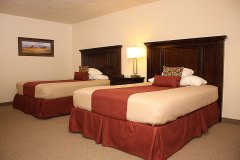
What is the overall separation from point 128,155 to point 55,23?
496 centimetres

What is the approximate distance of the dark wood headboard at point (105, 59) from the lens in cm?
502

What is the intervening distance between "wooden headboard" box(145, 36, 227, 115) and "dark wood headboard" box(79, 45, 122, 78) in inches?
39.7

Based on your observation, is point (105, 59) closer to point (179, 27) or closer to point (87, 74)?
point (87, 74)

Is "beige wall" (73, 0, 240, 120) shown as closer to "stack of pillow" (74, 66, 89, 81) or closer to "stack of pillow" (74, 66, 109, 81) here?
"stack of pillow" (74, 66, 109, 81)

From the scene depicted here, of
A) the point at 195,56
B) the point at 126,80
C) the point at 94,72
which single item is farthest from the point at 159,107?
the point at 94,72

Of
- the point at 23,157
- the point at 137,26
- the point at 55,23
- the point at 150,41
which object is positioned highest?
the point at 55,23

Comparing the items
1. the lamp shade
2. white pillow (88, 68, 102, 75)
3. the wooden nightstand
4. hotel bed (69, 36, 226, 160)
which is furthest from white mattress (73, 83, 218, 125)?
white pillow (88, 68, 102, 75)

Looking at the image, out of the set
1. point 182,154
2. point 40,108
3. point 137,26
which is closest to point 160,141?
point 182,154

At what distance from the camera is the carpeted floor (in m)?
2.20

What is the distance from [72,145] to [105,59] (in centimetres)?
312

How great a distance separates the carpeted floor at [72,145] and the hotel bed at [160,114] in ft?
0.35

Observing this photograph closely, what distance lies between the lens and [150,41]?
14.2 feet

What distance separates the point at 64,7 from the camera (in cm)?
452

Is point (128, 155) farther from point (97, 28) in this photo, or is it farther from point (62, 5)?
point (97, 28)
